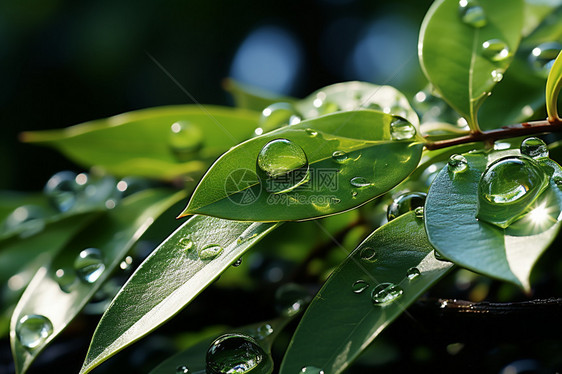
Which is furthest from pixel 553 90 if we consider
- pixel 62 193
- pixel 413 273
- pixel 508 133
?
pixel 62 193

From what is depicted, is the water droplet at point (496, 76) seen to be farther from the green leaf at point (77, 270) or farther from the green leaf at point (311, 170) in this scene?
the green leaf at point (77, 270)

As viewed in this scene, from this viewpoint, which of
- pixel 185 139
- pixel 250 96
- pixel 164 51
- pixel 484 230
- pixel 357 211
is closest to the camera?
pixel 484 230

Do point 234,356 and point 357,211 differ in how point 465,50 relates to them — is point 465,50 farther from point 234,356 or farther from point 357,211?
point 234,356

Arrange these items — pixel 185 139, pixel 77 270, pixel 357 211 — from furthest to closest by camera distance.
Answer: pixel 185 139 → pixel 357 211 → pixel 77 270

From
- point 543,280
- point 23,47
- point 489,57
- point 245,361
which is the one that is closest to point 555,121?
point 489,57

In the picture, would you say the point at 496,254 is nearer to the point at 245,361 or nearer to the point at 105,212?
the point at 245,361

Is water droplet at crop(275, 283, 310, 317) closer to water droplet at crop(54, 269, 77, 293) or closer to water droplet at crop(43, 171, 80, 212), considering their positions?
water droplet at crop(54, 269, 77, 293)
